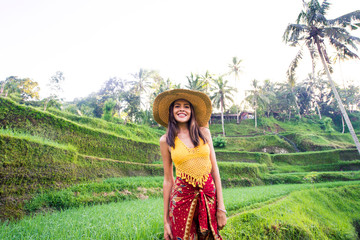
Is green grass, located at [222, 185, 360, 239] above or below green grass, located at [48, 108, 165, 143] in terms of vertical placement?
below

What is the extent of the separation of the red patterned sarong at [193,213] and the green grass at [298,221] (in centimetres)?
151

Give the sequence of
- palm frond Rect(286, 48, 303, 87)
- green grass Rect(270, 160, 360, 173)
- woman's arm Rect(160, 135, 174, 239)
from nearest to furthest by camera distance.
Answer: woman's arm Rect(160, 135, 174, 239) → palm frond Rect(286, 48, 303, 87) → green grass Rect(270, 160, 360, 173)

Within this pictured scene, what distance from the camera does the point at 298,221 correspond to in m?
4.23

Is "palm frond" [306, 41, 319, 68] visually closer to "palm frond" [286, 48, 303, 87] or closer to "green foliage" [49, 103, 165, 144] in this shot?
"palm frond" [286, 48, 303, 87]

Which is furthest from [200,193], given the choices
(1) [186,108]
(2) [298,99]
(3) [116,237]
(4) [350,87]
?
(4) [350,87]

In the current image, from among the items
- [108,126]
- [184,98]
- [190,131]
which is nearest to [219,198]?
[190,131]

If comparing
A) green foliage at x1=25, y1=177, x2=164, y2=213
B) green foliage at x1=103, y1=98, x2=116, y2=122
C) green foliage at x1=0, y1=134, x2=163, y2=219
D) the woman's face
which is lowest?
green foliage at x1=25, y1=177, x2=164, y2=213

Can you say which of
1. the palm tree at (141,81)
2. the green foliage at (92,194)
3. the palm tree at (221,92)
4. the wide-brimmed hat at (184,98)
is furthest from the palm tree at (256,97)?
the wide-brimmed hat at (184,98)

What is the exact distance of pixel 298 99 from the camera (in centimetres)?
4050

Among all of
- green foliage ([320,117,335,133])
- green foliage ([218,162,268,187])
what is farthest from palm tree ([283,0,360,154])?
green foliage ([320,117,335,133])

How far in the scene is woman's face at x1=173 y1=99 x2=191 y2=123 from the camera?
1.90 m

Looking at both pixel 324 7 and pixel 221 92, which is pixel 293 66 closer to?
pixel 324 7

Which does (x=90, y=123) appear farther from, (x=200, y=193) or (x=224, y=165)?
(x=200, y=193)

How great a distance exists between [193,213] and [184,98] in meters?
1.14
